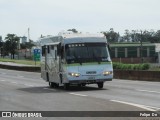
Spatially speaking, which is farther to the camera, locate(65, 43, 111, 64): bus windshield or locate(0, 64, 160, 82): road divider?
locate(0, 64, 160, 82): road divider

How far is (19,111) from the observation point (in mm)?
14750

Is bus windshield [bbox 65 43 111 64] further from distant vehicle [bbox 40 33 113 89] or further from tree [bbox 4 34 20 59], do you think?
tree [bbox 4 34 20 59]

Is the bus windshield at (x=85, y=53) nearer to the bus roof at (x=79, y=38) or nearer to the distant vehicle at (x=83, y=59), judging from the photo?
the distant vehicle at (x=83, y=59)

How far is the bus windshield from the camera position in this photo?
79.6 ft

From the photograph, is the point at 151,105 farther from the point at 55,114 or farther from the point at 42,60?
the point at 42,60

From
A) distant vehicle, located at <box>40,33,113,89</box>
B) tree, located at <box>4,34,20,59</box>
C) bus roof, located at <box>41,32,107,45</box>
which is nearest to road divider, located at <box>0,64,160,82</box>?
bus roof, located at <box>41,32,107,45</box>

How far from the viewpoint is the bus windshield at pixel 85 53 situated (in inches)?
955

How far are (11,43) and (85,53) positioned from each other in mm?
137582

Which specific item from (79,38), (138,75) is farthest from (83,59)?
(138,75)

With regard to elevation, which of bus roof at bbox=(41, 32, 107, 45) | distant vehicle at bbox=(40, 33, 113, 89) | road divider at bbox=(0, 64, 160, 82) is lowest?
road divider at bbox=(0, 64, 160, 82)

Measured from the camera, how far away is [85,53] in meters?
24.4

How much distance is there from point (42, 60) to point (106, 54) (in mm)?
5830

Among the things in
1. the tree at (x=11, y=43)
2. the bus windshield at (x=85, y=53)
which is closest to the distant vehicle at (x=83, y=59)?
the bus windshield at (x=85, y=53)

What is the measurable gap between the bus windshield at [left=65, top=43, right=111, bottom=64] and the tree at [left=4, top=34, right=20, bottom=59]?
136539 mm
